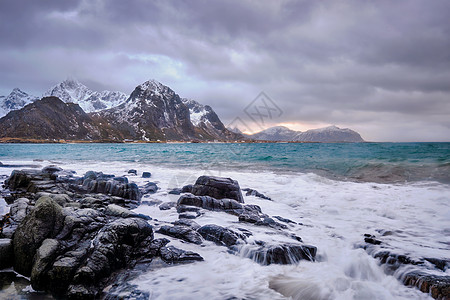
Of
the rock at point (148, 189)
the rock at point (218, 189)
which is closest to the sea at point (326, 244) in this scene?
the rock at point (148, 189)

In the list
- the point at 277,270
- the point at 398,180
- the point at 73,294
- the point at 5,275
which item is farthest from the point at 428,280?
the point at 398,180

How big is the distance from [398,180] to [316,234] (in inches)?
461

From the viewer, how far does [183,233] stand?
22.5 ft

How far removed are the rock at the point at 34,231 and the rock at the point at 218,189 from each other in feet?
20.7

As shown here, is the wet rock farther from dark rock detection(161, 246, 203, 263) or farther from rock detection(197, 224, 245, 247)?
dark rock detection(161, 246, 203, 263)

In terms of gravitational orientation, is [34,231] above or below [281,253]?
above

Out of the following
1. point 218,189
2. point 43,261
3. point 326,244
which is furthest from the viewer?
point 218,189

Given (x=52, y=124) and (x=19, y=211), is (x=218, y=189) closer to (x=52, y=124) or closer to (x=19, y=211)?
(x=19, y=211)

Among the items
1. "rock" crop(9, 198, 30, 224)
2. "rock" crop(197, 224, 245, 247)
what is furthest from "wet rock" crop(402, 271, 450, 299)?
"rock" crop(9, 198, 30, 224)

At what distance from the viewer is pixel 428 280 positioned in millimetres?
4844

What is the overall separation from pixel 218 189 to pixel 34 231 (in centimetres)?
725

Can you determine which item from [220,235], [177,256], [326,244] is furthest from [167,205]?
[326,244]

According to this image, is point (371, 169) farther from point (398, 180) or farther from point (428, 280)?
point (428, 280)

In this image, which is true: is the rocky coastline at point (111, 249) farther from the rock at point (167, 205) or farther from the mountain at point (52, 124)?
the mountain at point (52, 124)
